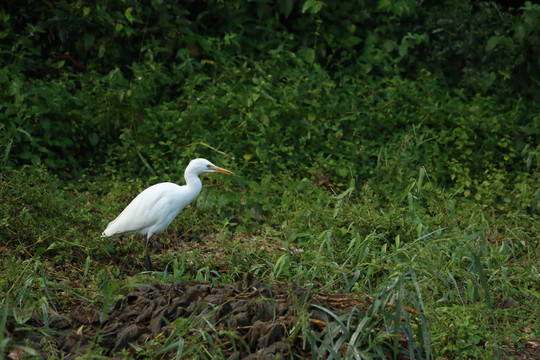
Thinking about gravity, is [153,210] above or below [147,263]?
above

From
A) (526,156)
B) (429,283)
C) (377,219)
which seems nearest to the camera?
(429,283)

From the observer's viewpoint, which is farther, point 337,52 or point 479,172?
point 337,52

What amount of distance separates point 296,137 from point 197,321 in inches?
146

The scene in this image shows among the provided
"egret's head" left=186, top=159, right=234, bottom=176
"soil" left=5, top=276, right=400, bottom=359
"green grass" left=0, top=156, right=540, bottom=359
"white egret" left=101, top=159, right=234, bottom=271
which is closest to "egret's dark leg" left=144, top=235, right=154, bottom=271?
"white egret" left=101, top=159, right=234, bottom=271

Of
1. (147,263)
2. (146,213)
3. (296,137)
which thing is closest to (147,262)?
(147,263)

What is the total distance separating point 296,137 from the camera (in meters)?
6.78

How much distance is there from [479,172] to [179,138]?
2872 millimetres

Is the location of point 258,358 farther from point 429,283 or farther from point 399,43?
point 399,43

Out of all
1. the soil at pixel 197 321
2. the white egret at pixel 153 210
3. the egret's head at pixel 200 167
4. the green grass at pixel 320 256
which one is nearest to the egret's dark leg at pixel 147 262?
the white egret at pixel 153 210

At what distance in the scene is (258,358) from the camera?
3102mm

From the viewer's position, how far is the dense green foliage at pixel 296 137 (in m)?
4.54

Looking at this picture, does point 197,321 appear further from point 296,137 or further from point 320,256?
point 296,137

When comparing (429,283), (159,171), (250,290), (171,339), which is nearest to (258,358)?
(171,339)

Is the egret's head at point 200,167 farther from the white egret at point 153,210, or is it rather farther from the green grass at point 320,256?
the green grass at point 320,256
